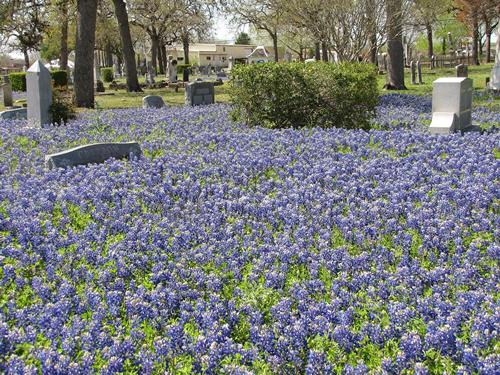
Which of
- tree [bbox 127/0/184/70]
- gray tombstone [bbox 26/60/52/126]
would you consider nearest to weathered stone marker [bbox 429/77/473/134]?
gray tombstone [bbox 26/60/52/126]

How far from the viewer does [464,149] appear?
28.6 feet

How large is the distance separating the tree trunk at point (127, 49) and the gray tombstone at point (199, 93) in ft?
34.2

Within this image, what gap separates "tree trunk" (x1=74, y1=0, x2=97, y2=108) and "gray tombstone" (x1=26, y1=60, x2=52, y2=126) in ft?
19.7

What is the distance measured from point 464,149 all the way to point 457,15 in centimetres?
4799

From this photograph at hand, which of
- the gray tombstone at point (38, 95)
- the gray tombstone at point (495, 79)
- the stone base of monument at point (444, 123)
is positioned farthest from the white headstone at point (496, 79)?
the gray tombstone at point (38, 95)

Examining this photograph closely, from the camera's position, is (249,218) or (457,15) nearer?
(249,218)

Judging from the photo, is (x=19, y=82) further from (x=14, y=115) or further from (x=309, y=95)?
(x=309, y=95)

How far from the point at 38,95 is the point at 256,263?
37.3 feet

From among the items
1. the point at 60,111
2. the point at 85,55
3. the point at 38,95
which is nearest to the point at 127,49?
the point at 85,55

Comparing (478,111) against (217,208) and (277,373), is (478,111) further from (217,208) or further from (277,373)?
(277,373)

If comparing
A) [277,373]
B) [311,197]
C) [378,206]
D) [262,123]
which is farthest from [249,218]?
[262,123]

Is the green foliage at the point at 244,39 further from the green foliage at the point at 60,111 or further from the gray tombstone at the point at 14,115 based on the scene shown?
the green foliage at the point at 60,111

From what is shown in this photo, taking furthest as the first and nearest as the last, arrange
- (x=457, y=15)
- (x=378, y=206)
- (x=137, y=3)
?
(x=457, y=15), (x=137, y=3), (x=378, y=206)

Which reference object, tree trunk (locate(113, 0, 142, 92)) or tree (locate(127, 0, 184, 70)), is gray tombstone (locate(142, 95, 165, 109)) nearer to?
tree trunk (locate(113, 0, 142, 92))
